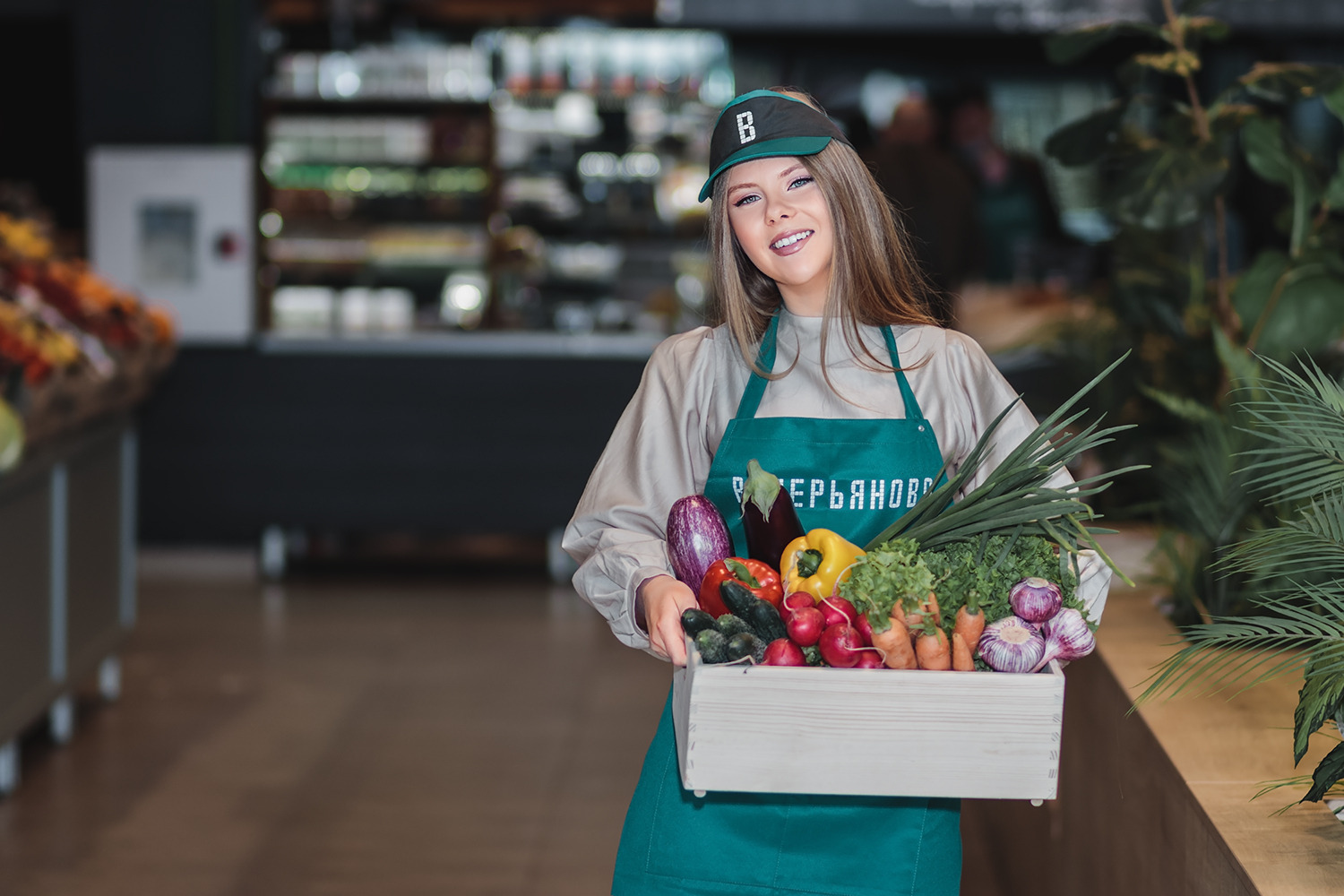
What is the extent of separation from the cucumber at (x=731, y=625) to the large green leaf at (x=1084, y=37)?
6.24 ft

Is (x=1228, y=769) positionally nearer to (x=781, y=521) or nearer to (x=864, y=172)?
(x=781, y=521)

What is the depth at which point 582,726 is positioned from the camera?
14.5 ft

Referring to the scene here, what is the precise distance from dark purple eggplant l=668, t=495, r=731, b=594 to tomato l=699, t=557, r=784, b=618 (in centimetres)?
3

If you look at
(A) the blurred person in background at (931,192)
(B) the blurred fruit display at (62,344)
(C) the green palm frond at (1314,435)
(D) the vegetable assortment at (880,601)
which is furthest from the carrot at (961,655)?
(A) the blurred person in background at (931,192)

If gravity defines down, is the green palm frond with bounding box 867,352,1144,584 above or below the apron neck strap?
below

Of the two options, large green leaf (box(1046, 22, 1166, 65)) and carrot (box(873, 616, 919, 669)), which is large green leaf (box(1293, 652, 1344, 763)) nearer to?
carrot (box(873, 616, 919, 669))

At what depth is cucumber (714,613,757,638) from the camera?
4.90 ft

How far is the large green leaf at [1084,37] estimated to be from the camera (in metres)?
2.95

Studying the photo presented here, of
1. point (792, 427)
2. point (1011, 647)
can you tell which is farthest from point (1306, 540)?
point (792, 427)

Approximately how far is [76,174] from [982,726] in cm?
980

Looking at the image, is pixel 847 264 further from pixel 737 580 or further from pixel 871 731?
pixel 871 731

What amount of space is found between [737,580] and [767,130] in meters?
0.53

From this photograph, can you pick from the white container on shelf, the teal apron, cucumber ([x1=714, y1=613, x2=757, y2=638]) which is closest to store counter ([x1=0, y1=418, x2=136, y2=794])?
the white container on shelf

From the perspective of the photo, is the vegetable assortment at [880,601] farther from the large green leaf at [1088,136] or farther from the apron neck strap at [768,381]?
the large green leaf at [1088,136]
